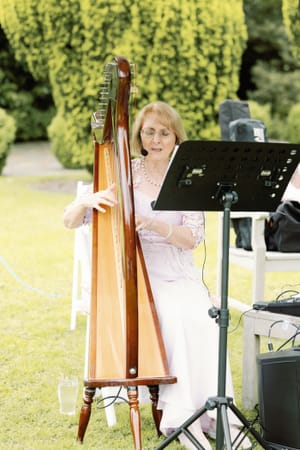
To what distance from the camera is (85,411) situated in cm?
255

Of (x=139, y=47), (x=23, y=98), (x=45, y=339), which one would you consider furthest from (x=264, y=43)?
(x=45, y=339)

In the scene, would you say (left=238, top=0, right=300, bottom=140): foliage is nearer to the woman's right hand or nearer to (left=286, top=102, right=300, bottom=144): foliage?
(left=286, top=102, right=300, bottom=144): foliage

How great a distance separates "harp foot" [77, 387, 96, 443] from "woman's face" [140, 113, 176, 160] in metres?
0.96

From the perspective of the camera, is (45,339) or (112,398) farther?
(45,339)

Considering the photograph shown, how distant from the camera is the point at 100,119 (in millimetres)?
2633

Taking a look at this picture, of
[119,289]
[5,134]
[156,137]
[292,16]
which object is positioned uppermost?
[292,16]

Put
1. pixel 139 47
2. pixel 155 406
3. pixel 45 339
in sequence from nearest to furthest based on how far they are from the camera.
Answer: pixel 155 406, pixel 45 339, pixel 139 47

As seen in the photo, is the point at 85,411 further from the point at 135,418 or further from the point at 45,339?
the point at 45,339

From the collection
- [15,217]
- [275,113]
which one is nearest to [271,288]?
[15,217]

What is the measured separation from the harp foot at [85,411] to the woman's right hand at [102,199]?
588 millimetres

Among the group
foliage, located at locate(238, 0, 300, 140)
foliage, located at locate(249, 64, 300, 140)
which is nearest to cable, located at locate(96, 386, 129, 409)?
foliage, located at locate(238, 0, 300, 140)

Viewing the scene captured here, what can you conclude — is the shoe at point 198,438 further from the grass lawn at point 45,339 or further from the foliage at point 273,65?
the foliage at point 273,65

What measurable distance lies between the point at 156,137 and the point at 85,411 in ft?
3.41

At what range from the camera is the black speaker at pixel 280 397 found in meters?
2.57
